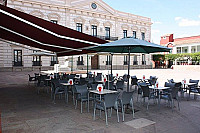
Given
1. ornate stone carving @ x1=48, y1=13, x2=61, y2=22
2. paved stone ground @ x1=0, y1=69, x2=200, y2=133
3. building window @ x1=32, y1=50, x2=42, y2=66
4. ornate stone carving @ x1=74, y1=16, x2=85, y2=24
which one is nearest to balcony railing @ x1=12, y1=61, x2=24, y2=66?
building window @ x1=32, y1=50, x2=42, y2=66

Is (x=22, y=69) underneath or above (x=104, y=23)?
underneath

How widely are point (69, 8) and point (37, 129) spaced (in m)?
25.0

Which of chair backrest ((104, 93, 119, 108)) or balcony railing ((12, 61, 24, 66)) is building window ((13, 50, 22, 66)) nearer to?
balcony railing ((12, 61, 24, 66))

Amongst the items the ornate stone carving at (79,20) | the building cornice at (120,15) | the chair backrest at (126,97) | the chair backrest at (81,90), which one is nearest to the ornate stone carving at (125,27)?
the building cornice at (120,15)

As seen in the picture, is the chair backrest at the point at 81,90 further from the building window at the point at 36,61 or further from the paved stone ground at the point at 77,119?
the building window at the point at 36,61

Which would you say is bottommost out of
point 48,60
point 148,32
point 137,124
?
point 137,124

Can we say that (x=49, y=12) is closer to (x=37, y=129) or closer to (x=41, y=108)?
(x=41, y=108)

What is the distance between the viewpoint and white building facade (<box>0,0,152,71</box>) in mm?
23608

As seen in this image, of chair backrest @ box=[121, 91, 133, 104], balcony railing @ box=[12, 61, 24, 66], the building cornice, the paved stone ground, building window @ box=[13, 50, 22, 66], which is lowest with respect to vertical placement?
the paved stone ground

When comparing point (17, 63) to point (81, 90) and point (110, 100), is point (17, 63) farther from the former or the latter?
point (110, 100)

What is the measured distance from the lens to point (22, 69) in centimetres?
2416

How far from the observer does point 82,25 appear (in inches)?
1126

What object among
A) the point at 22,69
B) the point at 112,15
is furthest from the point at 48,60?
the point at 112,15

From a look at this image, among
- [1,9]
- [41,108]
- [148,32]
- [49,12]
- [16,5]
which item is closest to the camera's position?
[1,9]
